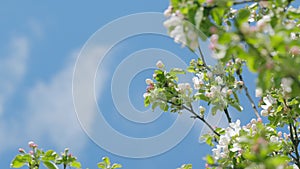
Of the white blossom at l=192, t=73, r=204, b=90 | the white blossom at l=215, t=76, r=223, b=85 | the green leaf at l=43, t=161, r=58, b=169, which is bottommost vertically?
the green leaf at l=43, t=161, r=58, b=169

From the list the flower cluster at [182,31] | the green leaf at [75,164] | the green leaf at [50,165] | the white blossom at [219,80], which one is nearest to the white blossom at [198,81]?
the white blossom at [219,80]

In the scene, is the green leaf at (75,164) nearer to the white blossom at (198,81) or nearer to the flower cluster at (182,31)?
the flower cluster at (182,31)

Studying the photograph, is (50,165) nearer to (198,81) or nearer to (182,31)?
(182,31)

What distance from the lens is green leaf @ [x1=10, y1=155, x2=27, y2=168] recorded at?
229cm

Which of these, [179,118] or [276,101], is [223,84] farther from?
[179,118]

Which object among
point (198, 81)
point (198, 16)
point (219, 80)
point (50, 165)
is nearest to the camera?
point (198, 16)

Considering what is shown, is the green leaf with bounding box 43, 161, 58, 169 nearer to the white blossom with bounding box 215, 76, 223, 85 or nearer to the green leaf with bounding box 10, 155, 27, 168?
the green leaf with bounding box 10, 155, 27, 168

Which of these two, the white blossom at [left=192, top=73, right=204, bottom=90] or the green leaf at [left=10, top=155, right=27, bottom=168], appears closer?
the green leaf at [left=10, top=155, right=27, bottom=168]

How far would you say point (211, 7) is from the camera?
5.31ft

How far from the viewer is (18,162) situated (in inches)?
91.4

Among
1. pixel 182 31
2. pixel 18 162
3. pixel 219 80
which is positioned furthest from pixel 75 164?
pixel 219 80

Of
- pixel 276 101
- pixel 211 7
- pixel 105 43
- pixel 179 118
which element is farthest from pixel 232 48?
pixel 105 43

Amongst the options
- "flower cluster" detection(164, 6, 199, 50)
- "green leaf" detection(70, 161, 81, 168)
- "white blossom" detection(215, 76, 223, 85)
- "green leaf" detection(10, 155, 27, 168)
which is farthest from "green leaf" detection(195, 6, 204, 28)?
"white blossom" detection(215, 76, 223, 85)

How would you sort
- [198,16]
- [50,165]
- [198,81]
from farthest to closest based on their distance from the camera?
[198,81], [50,165], [198,16]
